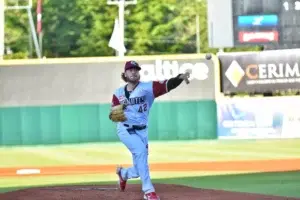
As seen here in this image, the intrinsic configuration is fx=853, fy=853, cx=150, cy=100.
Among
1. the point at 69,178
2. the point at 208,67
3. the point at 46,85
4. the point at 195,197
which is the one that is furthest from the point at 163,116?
the point at 195,197

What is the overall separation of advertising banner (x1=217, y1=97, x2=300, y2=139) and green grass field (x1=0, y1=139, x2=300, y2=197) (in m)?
0.25

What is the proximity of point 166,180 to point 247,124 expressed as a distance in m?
9.59

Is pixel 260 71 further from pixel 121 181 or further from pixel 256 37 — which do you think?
pixel 121 181

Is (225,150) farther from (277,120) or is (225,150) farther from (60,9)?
(60,9)

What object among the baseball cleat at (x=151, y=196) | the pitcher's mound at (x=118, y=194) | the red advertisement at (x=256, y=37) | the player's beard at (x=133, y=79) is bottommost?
the pitcher's mound at (x=118, y=194)

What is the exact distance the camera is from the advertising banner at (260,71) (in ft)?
76.3

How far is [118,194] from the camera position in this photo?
9789 millimetres

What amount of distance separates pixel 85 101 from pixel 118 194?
1335cm

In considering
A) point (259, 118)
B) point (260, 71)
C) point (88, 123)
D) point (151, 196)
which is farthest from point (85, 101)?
point (151, 196)

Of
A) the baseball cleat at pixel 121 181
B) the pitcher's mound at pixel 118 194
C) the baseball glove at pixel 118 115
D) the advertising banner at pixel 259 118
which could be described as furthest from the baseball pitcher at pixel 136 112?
the advertising banner at pixel 259 118

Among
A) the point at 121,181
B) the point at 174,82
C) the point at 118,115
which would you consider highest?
the point at 174,82

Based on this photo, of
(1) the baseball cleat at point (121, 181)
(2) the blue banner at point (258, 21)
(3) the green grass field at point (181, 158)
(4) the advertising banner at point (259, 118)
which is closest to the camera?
(1) the baseball cleat at point (121, 181)

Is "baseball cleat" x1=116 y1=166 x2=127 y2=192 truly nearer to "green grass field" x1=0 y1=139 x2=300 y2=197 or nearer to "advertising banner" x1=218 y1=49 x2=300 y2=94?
"green grass field" x1=0 y1=139 x2=300 y2=197

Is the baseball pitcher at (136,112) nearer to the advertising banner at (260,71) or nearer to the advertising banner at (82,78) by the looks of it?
the advertising banner at (82,78)
